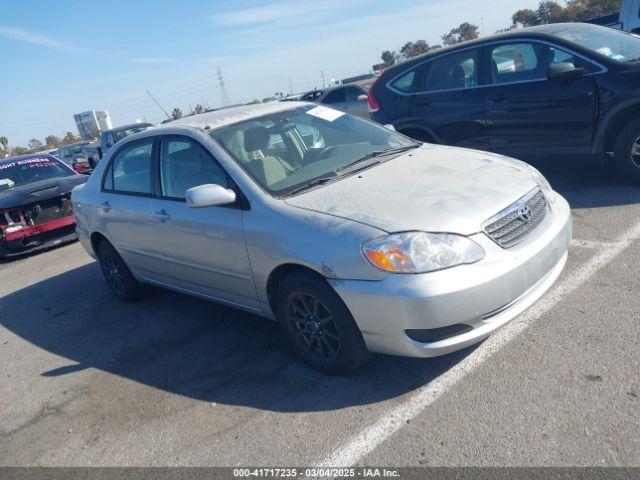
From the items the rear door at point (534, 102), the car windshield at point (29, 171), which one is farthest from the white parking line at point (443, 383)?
the car windshield at point (29, 171)

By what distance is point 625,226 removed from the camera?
16.5ft

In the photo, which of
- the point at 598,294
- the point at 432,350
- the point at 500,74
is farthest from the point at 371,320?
the point at 500,74

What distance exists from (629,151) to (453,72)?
2.26 metres

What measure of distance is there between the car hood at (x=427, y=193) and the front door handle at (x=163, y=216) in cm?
130

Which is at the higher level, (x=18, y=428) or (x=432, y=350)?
(x=432, y=350)

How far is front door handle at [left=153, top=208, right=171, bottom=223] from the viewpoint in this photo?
14.6 feet

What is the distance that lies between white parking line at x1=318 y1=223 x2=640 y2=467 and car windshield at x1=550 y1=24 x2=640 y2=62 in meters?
2.60

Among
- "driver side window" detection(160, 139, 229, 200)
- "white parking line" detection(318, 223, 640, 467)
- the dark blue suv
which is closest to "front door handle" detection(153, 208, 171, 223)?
"driver side window" detection(160, 139, 229, 200)

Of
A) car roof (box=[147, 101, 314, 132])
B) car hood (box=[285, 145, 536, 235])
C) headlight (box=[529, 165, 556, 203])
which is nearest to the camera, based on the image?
car hood (box=[285, 145, 536, 235])

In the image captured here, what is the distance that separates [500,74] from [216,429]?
5219mm

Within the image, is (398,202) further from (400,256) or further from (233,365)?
(233,365)

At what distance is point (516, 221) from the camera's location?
11.0 ft

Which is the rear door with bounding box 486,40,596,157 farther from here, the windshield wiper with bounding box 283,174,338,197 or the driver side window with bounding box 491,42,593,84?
the windshield wiper with bounding box 283,174,338,197

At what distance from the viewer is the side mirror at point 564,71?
5.84 m
